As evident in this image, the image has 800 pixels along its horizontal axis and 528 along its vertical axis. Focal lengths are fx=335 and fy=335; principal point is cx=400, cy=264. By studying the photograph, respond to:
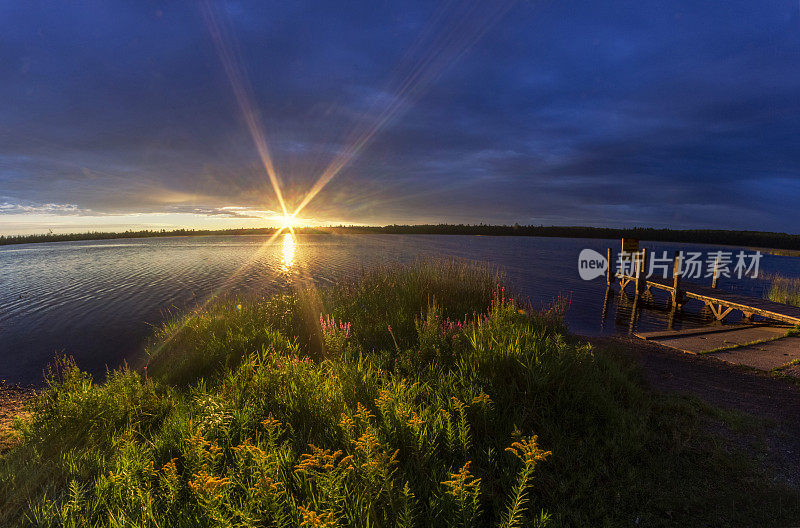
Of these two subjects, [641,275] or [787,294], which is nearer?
[787,294]

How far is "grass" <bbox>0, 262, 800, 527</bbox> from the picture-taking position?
9.45ft

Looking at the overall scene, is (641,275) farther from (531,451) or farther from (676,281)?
(531,451)

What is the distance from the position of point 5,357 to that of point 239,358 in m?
10.4

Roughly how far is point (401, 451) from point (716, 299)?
21.1m

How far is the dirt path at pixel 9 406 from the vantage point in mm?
5844

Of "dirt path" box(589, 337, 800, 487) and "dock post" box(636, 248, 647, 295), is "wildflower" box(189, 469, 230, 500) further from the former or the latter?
"dock post" box(636, 248, 647, 295)

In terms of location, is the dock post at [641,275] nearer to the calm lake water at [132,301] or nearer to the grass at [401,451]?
the calm lake water at [132,301]

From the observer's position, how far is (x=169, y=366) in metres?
8.30

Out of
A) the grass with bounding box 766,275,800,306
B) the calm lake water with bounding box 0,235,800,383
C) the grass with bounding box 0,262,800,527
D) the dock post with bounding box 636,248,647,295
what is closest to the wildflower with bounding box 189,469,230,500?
the grass with bounding box 0,262,800,527

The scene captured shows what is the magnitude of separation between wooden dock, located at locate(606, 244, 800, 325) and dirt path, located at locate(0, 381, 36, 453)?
2252 cm

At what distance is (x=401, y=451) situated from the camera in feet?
11.9

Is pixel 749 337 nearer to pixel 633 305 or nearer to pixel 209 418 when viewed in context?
pixel 633 305

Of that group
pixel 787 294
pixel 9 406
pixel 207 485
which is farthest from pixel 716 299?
pixel 9 406

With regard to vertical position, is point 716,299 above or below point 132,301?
Answer: above
